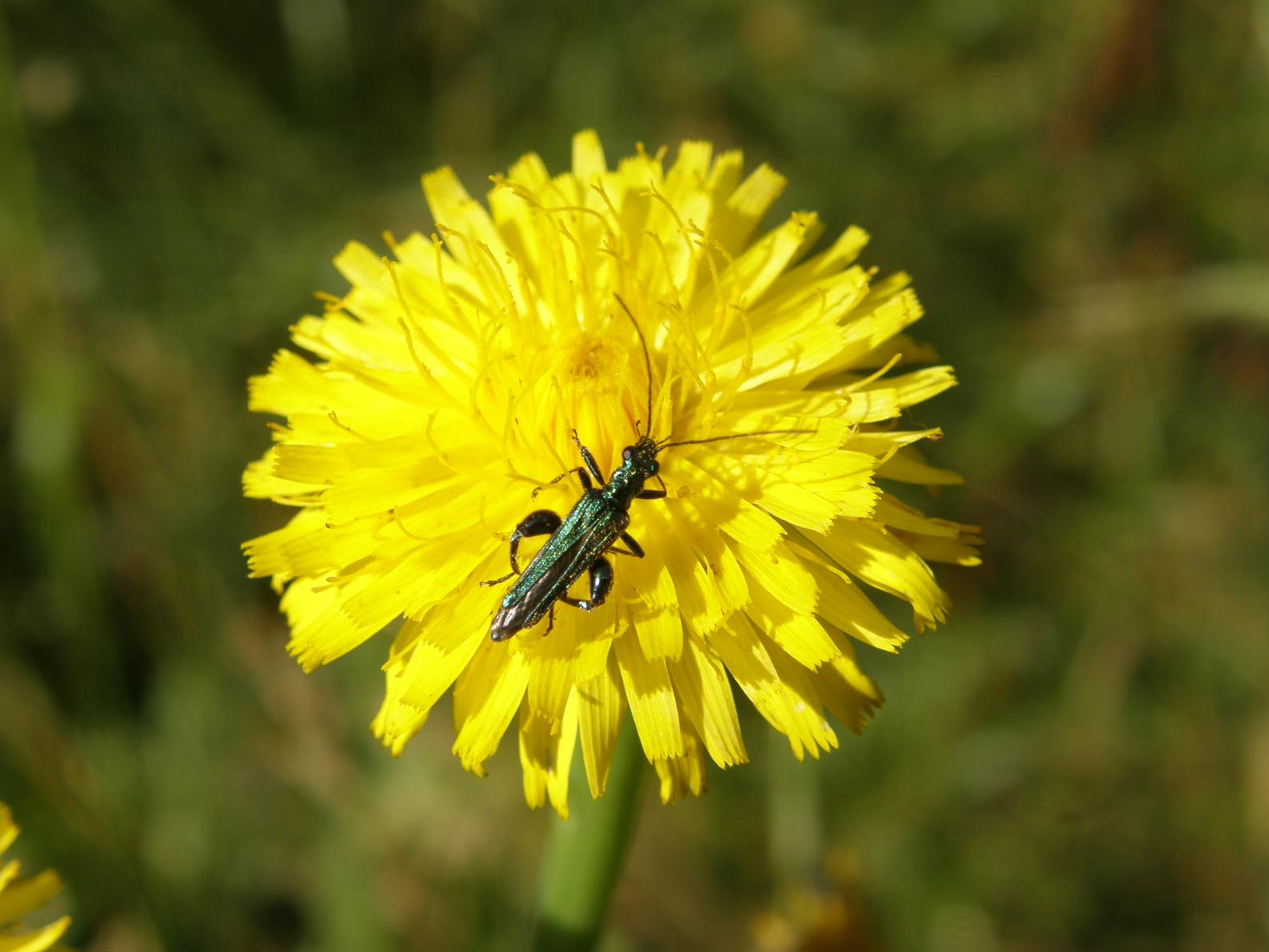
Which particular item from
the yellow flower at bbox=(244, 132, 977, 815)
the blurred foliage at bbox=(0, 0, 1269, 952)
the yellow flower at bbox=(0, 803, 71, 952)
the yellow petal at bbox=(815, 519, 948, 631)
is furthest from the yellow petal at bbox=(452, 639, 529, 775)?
the blurred foliage at bbox=(0, 0, 1269, 952)

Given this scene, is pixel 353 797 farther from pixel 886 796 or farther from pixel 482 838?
pixel 886 796

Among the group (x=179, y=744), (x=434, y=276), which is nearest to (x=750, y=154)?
(x=434, y=276)

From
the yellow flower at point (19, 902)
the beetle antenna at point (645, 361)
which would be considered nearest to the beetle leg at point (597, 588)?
the beetle antenna at point (645, 361)

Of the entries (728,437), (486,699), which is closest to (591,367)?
(728,437)

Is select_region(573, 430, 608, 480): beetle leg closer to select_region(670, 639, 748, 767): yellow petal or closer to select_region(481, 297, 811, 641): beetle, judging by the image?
select_region(481, 297, 811, 641): beetle

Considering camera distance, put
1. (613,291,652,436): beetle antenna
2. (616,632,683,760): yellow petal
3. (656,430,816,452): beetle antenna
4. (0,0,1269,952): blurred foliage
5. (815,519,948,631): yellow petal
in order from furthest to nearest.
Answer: (0,0,1269,952): blurred foliage, (613,291,652,436): beetle antenna, (656,430,816,452): beetle antenna, (815,519,948,631): yellow petal, (616,632,683,760): yellow petal

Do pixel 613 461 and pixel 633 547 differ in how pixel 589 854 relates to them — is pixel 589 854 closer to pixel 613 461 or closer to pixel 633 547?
pixel 633 547
